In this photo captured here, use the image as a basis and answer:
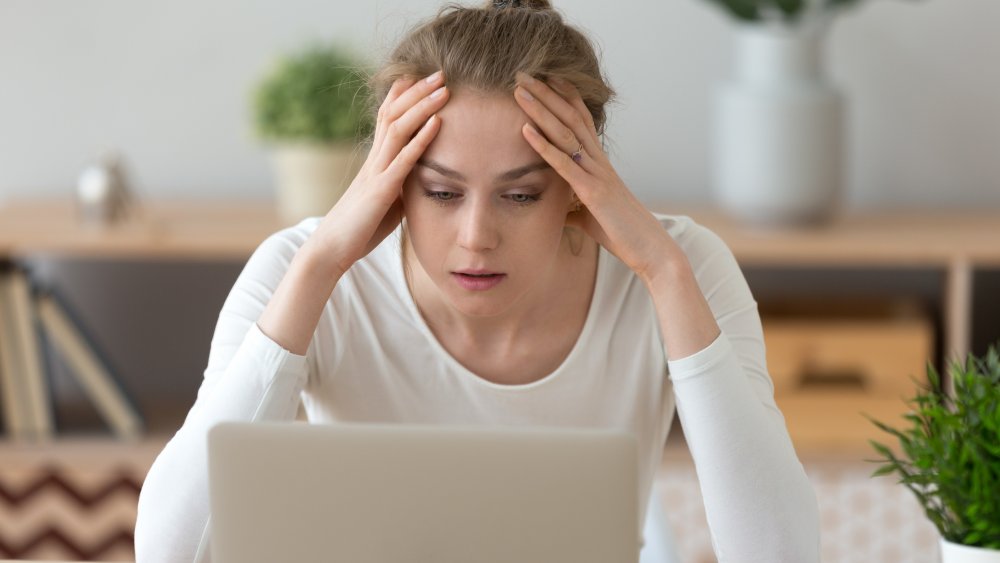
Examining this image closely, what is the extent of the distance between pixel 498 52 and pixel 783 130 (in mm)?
1261

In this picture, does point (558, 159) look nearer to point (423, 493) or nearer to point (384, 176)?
point (384, 176)

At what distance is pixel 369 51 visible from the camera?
8.98ft

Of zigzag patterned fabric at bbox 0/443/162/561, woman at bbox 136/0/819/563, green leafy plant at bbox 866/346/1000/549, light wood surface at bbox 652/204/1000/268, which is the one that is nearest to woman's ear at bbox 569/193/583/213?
woman at bbox 136/0/819/563

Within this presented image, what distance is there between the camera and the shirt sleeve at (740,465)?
1.33 meters

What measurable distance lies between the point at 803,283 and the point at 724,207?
1.07 ft

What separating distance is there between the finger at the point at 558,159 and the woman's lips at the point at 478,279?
12cm

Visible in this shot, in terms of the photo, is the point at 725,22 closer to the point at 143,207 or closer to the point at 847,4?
the point at 847,4

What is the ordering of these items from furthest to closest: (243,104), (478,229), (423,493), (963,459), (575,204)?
(243,104), (575,204), (478,229), (963,459), (423,493)

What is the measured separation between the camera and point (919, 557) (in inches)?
97.1

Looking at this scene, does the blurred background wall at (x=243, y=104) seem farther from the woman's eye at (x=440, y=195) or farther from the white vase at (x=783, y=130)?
the woman's eye at (x=440, y=195)

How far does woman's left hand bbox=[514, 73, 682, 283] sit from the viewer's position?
132 cm

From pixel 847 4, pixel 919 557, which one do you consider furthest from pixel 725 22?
pixel 919 557

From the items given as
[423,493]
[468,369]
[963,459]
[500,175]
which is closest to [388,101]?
[500,175]

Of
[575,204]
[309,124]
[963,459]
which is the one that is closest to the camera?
[963,459]
